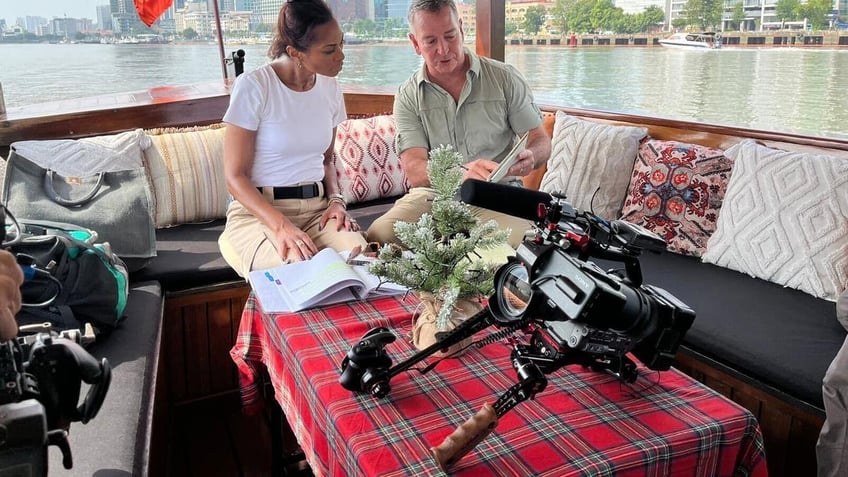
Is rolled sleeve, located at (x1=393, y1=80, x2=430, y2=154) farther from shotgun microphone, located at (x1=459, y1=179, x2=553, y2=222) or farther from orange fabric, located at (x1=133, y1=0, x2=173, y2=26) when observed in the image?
shotgun microphone, located at (x1=459, y1=179, x2=553, y2=222)

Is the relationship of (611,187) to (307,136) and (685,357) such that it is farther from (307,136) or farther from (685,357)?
(307,136)

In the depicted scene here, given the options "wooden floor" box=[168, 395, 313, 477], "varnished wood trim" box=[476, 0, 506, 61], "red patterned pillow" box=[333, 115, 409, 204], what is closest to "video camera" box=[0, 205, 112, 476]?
"wooden floor" box=[168, 395, 313, 477]

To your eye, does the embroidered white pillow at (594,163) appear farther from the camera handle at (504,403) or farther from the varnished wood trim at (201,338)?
the camera handle at (504,403)

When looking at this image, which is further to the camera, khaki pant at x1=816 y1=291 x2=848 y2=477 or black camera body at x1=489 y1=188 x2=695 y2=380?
khaki pant at x1=816 y1=291 x2=848 y2=477

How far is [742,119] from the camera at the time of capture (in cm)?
262

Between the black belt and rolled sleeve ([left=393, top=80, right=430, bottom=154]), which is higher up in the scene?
rolled sleeve ([left=393, top=80, right=430, bottom=154])

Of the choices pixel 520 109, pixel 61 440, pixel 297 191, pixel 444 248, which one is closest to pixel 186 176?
pixel 297 191

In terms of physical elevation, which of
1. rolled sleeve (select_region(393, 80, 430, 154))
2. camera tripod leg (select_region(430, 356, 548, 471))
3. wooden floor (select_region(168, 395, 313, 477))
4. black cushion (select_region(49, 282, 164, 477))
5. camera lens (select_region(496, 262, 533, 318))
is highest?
rolled sleeve (select_region(393, 80, 430, 154))

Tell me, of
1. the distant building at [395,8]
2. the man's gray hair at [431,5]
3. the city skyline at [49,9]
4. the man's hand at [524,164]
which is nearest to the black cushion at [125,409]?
the man's hand at [524,164]

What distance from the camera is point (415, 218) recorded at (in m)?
2.57

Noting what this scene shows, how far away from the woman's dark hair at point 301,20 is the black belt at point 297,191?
0.45 m

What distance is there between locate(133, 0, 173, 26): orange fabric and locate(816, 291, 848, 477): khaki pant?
2924mm

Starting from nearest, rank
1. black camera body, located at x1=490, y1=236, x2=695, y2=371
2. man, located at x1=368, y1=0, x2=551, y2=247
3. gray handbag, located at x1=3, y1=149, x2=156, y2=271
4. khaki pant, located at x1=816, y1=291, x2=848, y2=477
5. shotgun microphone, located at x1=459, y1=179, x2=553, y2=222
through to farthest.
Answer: black camera body, located at x1=490, y1=236, x2=695, y2=371 < shotgun microphone, located at x1=459, y1=179, x2=553, y2=222 < khaki pant, located at x1=816, y1=291, x2=848, y2=477 < gray handbag, located at x1=3, y1=149, x2=156, y2=271 < man, located at x1=368, y1=0, x2=551, y2=247

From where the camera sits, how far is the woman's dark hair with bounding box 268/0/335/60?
2168 mm
